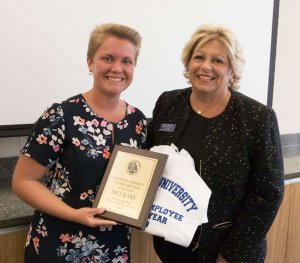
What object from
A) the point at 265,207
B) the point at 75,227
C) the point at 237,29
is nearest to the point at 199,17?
the point at 237,29

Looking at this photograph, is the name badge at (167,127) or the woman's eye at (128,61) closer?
the woman's eye at (128,61)

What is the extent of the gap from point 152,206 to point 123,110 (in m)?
0.33

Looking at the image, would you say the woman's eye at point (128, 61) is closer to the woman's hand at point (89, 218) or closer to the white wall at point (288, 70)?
the woman's hand at point (89, 218)

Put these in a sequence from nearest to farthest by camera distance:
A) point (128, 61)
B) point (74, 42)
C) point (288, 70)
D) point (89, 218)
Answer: point (89, 218) < point (128, 61) < point (74, 42) < point (288, 70)

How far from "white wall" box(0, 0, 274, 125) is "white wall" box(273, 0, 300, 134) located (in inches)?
16.8

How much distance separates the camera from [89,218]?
3.22ft

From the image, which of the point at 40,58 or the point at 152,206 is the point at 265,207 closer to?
the point at 152,206

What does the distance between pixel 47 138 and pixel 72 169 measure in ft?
0.38

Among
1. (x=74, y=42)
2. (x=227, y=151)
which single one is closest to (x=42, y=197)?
(x=227, y=151)

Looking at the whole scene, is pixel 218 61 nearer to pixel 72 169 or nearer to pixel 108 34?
pixel 108 34

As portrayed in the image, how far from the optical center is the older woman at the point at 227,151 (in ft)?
3.69

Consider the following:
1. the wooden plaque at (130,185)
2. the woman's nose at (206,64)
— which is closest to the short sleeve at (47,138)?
the wooden plaque at (130,185)

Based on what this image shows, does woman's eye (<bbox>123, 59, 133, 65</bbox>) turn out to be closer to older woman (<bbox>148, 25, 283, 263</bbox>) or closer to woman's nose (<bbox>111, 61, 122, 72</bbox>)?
woman's nose (<bbox>111, 61, 122, 72</bbox>)

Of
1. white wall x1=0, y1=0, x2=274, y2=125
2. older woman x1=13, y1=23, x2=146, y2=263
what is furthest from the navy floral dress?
white wall x1=0, y1=0, x2=274, y2=125
